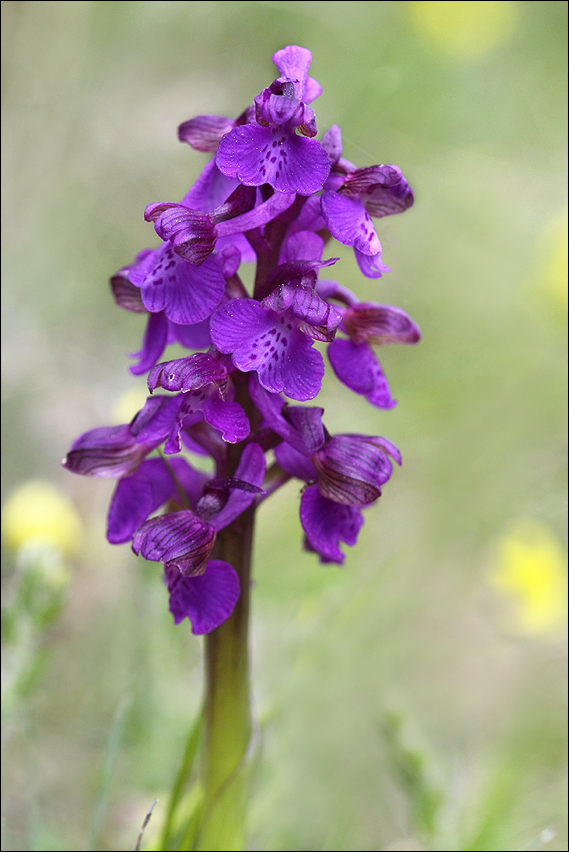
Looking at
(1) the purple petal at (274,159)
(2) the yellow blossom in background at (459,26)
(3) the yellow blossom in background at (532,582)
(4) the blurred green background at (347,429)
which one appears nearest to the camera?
(1) the purple petal at (274,159)

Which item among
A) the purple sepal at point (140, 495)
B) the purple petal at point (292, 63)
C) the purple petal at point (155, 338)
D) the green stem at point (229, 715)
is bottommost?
the green stem at point (229, 715)

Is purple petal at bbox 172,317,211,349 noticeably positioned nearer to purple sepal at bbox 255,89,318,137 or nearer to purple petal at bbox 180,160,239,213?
purple petal at bbox 180,160,239,213

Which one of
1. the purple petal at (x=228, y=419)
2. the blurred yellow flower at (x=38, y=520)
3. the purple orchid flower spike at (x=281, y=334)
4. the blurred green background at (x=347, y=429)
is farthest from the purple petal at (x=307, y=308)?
the blurred yellow flower at (x=38, y=520)

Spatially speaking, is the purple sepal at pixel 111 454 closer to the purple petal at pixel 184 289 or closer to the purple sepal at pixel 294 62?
the purple petal at pixel 184 289

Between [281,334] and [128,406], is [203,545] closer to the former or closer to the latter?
[281,334]

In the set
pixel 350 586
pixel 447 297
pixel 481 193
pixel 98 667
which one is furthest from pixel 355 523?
pixel 481 193

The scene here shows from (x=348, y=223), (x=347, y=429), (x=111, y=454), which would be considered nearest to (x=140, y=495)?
(x=111, y=454)
